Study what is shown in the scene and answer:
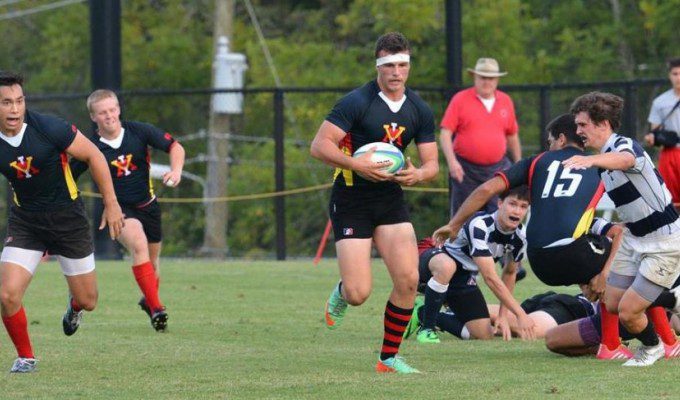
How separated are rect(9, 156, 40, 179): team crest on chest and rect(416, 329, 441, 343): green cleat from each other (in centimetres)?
323

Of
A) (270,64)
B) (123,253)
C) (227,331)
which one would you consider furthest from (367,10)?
(227,331)

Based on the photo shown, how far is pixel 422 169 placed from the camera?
938 centimetres

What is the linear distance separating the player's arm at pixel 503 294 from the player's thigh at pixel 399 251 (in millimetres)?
1591

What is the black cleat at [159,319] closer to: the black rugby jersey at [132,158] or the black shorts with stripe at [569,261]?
the black rugby jersey at [132,158]

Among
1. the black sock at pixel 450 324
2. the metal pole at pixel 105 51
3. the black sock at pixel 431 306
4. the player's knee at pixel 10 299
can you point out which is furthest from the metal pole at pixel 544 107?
the player's knee at pixel 10 299

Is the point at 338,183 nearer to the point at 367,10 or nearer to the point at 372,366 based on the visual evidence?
the point at 372,366

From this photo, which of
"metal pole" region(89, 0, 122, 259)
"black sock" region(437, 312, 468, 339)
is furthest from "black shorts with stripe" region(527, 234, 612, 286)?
"metal pole" region(89, 0, 122, 259)

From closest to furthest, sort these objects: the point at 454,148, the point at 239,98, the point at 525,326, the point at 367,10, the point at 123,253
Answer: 1. the point at 525,326
2. the point at 454,148
3. the point at 123,253
4. the point at 239,98
5. the point at 367,10

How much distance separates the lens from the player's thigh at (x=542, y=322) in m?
11.2

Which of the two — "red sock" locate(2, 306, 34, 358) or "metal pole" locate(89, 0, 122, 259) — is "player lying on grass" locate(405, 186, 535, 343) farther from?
"metal pole" locate(89, 0, 122, 259)

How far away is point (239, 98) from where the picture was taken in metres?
31.5

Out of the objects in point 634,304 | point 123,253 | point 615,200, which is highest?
point 615,200

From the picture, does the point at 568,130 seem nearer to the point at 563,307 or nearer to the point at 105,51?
the point at 563,307

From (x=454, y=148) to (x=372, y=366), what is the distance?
23.3 ft
